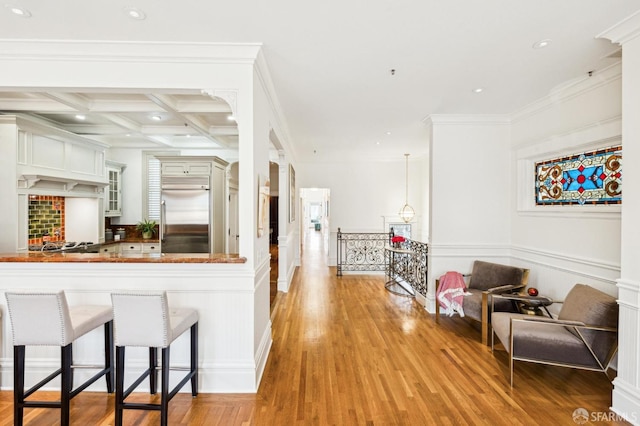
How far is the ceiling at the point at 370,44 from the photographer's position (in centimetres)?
201

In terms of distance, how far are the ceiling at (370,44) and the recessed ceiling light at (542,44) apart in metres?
0.03

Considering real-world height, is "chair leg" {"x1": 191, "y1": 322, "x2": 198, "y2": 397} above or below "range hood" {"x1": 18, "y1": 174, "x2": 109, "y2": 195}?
below

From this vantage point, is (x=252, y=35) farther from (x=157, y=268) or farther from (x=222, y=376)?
(x=222, y=376)

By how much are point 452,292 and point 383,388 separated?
71.5 inches

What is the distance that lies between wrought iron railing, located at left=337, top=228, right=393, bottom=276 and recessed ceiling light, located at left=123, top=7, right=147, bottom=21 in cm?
615

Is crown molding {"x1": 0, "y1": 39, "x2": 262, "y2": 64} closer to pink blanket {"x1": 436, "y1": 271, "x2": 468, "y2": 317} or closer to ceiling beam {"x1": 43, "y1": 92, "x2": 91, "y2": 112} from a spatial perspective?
ceiling beam {"x1": 43, "y1": 92, "x2": 91, "y2": 112}

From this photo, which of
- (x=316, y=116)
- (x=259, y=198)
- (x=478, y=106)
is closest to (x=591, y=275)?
(x=478, y=106)

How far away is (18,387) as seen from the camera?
6.64ft

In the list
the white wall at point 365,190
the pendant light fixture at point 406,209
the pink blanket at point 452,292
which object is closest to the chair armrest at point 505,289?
the pink blanket at point 452,292

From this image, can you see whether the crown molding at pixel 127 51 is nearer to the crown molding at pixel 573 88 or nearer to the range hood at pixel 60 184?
the range hood at pixel 60 184

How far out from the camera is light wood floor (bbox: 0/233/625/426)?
2.22 meters

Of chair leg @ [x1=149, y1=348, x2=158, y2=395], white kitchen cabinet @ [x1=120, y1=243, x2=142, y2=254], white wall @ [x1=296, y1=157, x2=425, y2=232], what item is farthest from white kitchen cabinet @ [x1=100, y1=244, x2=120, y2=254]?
white wall @ [x1=296, y1=157, x2=425, y2=232]

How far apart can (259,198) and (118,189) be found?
4.80m

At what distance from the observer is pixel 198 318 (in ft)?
8.35
